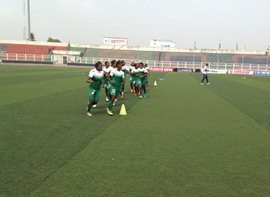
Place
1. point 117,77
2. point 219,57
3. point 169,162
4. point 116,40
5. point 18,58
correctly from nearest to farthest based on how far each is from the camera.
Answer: point 169,162 → point 117,77 → point 18,58 → point 219,57 → point 116,40

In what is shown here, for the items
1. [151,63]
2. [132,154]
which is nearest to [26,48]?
[151,63]

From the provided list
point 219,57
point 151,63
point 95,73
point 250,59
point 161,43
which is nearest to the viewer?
point 95,73

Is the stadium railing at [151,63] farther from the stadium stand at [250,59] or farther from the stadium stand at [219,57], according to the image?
the stadium stand at [219,57]

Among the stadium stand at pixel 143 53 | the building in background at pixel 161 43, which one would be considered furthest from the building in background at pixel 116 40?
the stadium stand at pixel 143 53

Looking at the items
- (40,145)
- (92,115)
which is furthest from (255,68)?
(40,145)

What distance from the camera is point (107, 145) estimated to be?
7.04 m

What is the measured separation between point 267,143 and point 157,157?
3.00m

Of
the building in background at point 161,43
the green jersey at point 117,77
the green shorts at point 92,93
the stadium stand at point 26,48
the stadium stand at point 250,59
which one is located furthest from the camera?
the building in background at point 161,43

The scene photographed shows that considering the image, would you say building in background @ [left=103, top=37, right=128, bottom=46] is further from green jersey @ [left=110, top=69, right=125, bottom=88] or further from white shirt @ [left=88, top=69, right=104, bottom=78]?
white shirt @ [left=88, top=69, right=104, bottom=78]

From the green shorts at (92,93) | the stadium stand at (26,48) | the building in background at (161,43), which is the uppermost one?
the building in background at (161,43)

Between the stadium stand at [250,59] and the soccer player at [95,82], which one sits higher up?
the stadium stand at [250,59]

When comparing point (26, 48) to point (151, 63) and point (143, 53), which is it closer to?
point (143, 53)

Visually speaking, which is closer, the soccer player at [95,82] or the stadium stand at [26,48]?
the soccer player at [95,82]

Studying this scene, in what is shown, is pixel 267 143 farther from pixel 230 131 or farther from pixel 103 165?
pixel 103 165
